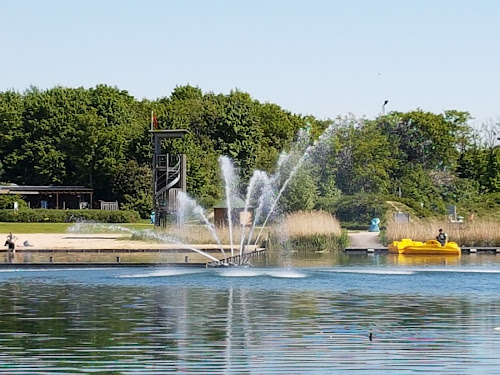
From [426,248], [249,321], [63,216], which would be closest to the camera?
[249,321]

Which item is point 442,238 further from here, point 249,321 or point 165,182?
point 249,321

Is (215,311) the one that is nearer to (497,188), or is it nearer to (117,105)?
(497,188)

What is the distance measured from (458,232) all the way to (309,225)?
6933 millimetres

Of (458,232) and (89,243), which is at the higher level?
(458,232)

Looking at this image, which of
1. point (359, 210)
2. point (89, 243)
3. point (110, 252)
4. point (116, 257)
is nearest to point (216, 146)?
point (359, 210)

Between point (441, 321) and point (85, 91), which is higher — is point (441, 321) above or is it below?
below

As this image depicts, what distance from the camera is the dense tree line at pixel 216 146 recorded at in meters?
94.9

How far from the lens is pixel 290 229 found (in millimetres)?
52438

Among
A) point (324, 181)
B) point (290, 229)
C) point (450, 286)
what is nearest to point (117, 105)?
point (324, 181)

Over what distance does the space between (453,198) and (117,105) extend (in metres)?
42.8

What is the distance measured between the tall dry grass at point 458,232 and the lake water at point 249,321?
49.5 ft

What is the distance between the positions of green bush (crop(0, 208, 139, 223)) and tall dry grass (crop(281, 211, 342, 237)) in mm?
35538

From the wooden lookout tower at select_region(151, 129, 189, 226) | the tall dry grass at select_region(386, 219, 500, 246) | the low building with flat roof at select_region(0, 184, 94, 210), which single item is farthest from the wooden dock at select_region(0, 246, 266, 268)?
the low building with flat roof at select_region(0, 184, 94, 210)

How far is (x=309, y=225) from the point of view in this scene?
52.7 metres
